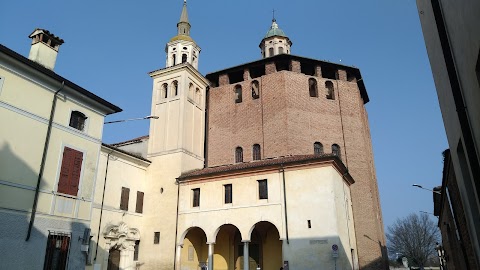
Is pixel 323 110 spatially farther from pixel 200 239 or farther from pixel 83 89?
pixel 83 89

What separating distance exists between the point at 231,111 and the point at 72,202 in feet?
55.8

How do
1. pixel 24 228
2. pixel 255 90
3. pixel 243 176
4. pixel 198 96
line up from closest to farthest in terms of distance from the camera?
pixel 24 228
pixel 243 176
pixel 198 96
pixel 255 90

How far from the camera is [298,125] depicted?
28.5m

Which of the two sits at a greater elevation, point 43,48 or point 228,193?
point 43,48

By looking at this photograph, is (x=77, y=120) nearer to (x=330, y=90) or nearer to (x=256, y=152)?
(x=256, y=152)

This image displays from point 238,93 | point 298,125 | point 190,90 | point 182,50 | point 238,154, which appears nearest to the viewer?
point 298,125

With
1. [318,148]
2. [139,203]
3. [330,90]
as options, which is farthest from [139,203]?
Answer: [330,90]

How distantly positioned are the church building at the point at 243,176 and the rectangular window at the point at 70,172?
485cm

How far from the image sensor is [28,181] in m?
14.6

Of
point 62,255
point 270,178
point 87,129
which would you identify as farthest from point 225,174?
point 62,255

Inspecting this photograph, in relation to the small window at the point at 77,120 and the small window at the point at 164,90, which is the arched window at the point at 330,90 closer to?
the small window at the point at 164,90

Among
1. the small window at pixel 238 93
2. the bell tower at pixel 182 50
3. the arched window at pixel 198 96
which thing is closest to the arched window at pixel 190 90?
the arched window at pixel 198 96

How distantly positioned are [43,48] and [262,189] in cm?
1417

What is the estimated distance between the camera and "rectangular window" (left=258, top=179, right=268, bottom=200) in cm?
2233
